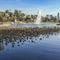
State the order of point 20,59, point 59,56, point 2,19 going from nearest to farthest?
point 20,59, point 59,56, point 2,19

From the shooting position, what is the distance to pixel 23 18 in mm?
164500

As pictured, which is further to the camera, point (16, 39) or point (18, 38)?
point (18, 38)

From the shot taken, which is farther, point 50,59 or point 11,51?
point 11,51

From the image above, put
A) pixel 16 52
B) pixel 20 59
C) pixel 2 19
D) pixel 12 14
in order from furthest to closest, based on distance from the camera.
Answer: pixel 12 14 < pixel 2 19 < pixel 16 52 < pixel 20 59

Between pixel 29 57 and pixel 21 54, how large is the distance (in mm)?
1446

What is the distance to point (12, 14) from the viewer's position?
16425cm

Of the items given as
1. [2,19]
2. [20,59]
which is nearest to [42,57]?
[20,59]

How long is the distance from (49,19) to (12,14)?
4716cm

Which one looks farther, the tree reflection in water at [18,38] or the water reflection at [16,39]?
the tree reflection in water at [18,38]

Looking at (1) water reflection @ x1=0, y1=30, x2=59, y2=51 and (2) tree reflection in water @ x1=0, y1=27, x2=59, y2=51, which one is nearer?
(1) water reflection @ x1=0, y1=30, x2=59, y2=51

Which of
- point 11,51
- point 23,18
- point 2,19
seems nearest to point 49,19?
point 23,18

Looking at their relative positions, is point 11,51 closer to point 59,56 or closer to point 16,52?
point 16,52

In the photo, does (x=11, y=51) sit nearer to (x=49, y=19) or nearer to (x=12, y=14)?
(x=12, y=14)

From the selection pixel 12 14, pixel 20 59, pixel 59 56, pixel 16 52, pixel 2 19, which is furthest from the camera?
pixel 12 14
